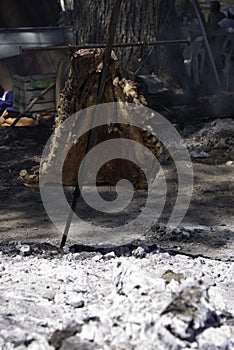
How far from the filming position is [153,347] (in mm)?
3340

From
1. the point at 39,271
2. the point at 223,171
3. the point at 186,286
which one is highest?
the point at 186,286

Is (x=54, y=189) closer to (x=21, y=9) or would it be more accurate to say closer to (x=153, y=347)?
(x=153, y=347)

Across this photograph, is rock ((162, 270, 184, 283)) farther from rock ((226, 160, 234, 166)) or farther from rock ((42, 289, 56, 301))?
rock ((226, 160, 234, 166))

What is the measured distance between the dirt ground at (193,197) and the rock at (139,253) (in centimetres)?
50

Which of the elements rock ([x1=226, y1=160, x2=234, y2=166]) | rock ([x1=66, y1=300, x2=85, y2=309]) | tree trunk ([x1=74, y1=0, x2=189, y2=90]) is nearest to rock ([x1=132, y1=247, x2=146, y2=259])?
rock ([x1=66, y1=300, x2=85, y2=309])

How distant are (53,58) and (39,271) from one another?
8130 mm

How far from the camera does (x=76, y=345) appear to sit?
3400 mm

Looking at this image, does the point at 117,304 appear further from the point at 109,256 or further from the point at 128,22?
the point at 128,22

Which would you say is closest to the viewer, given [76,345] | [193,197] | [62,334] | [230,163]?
[76,345]

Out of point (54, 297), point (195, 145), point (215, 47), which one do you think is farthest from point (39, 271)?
point (215, 47)

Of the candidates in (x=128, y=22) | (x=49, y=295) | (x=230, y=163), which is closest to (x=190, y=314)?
(x=49, y=295)

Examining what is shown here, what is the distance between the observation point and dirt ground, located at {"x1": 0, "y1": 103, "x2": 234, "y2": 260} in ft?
19.4

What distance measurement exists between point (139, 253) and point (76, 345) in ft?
5.84

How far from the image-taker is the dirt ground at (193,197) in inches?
233
